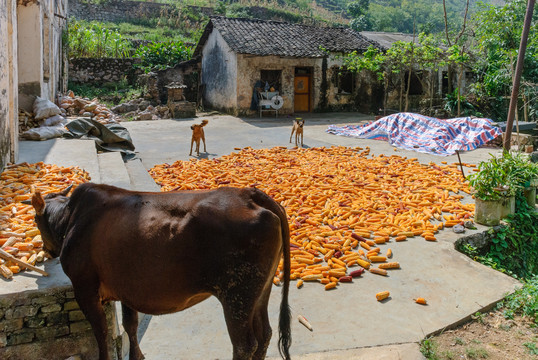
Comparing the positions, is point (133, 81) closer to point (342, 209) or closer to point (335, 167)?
point (335, 167)

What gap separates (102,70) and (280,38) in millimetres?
9589

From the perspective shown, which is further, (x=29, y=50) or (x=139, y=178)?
(x=29, y=50)

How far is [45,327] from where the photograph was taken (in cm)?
358

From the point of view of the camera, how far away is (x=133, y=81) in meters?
24.8

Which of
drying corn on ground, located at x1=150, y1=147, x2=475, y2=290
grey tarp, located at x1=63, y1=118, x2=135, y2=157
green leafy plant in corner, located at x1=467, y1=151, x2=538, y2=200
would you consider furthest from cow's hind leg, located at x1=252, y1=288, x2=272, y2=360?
A: grey tarp, located at x1=63, y1=118, x2=135, y2=157

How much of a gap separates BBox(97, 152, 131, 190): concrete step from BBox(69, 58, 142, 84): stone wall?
1597cm

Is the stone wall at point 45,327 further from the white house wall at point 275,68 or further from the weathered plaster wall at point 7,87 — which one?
the white house wall at point 275,68

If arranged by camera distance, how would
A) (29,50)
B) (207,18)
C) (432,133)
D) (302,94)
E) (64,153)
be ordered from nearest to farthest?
(64,153)
(29,50)
(432,133)
(302,94)
(207,18)

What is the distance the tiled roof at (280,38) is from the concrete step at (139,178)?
11.5m

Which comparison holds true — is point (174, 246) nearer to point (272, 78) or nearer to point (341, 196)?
point (341, 196)

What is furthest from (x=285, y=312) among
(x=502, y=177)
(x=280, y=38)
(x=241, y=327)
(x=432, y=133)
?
(x=280, y=38)

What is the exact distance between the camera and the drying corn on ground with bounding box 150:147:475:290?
5.82 metres

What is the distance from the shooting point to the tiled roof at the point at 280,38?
837 inches

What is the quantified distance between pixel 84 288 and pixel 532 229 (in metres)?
6.93
